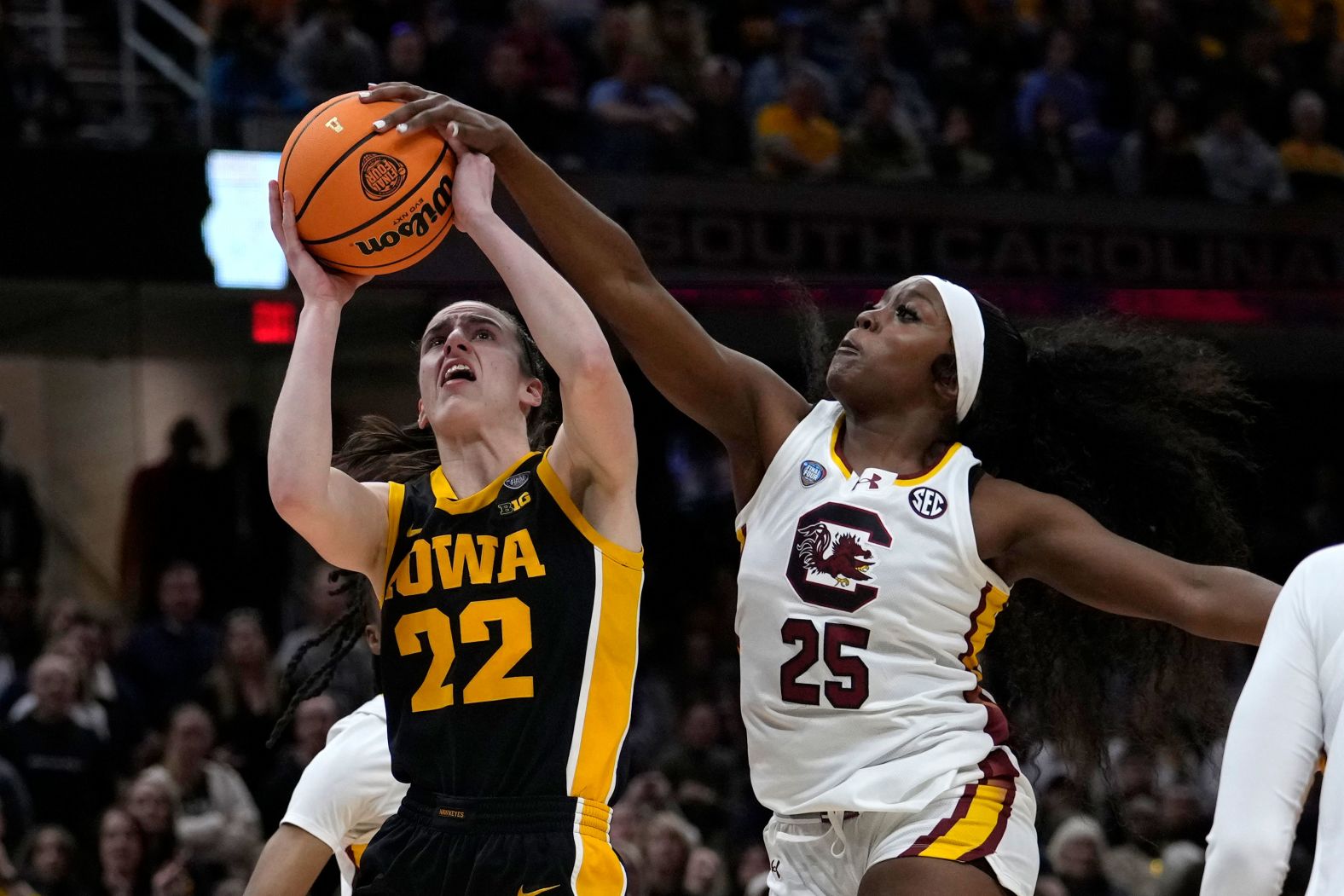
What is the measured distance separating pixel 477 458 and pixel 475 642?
1.57 ft

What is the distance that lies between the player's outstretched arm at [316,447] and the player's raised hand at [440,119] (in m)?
0.29

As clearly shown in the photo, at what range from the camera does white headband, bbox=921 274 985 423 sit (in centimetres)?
427

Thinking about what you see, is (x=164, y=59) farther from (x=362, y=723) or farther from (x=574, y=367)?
(x=574, y=367)

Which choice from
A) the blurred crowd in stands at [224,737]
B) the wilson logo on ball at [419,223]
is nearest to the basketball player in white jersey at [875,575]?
the wilson logo on ball at [419,223]

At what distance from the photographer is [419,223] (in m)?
3.90

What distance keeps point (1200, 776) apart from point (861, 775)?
20.7ft

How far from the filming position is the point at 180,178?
1013 centimetres

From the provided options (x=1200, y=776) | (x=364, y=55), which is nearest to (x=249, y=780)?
(x=364, y=55)

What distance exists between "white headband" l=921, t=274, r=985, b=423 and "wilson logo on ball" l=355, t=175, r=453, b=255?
46.8 inches

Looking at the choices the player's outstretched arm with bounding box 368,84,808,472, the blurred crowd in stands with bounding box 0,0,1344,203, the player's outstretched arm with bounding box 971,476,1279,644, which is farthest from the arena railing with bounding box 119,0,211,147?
the player's outstretched arm with bounding box 971,476,1279,644

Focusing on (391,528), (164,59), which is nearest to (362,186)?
(391,528)

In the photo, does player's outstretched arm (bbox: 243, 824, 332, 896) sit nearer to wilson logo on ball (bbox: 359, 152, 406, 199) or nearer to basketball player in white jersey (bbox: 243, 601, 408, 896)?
basketball player in white jersey (bbox: 243, 601, 408, 896)

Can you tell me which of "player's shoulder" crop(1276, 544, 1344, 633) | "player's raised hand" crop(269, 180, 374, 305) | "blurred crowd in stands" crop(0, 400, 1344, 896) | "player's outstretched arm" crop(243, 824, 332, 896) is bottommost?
"blurred crowd in stands" crop(0, 400, 1344, 896)

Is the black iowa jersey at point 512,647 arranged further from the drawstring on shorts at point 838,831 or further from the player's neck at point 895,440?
the player's neck at point 895,440
